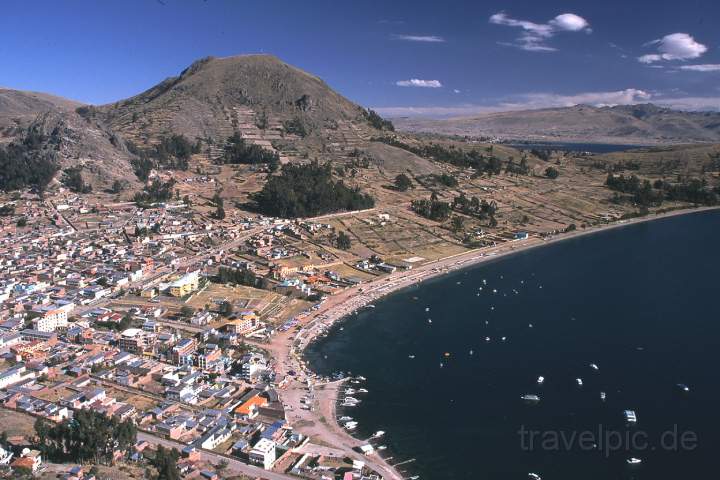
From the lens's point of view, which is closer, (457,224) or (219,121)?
(457,224)

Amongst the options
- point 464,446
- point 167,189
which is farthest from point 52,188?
point 464,446

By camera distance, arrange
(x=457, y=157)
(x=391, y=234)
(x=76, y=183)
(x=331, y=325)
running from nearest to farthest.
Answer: (x=331, y=325) → (x=391, y=234) → (x=76, y=183) → (x=457, y=157)

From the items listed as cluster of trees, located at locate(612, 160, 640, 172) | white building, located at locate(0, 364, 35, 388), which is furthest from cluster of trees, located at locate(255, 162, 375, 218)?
cluster of trees, located at locate(612, 160, 640, 172)

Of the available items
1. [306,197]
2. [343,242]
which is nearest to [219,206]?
[306,197]

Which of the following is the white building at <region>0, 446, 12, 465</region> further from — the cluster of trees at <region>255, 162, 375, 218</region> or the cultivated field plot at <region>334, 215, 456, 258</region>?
the cluster of trees at <region>255, 162, 375, 218</region>

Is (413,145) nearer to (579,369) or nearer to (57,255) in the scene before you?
(57,255)

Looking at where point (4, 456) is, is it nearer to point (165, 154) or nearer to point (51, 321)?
point (51, 321)
